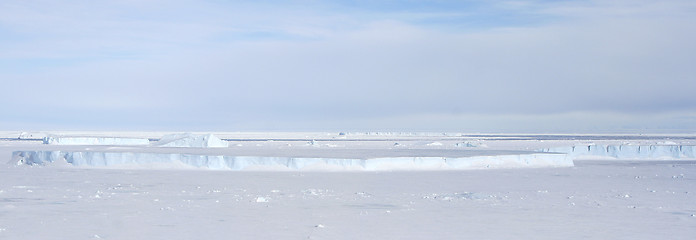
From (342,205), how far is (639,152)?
68.7 ft

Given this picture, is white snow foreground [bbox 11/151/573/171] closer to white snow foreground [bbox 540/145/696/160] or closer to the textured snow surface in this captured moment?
the textured snow surface

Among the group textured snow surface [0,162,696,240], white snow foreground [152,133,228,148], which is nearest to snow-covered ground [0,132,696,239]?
textured snow surface [0,162,696,240]

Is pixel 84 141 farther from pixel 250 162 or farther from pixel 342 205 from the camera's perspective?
pixel 342 205

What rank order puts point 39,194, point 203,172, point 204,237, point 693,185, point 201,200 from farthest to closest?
point 203,172
point 693,185
point 39,194
point 201,200
point 204,237

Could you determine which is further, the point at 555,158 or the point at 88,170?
the point at 555,158

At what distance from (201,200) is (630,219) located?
6049 mm

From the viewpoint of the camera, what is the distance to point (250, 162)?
18594mm

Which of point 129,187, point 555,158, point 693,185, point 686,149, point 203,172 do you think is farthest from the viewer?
point 686,149

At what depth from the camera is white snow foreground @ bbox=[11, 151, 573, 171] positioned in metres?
18.4

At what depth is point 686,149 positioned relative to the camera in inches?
1095

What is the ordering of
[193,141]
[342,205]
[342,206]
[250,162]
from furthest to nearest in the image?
[193,141] → [250,162] → [342,205] → [342,206]

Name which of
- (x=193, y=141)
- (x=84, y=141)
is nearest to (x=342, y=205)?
(x=193, y=141)

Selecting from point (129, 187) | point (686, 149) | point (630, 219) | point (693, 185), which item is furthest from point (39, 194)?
point (686, 149)

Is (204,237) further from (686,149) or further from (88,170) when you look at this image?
(686,149)
